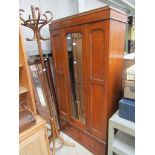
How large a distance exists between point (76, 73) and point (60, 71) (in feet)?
0.88

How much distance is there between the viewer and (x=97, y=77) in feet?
4.96

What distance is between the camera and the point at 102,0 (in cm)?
302

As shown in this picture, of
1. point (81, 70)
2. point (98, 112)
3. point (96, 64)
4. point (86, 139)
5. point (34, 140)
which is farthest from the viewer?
point (86, 139)

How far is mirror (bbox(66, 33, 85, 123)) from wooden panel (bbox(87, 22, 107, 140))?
0.69 ft

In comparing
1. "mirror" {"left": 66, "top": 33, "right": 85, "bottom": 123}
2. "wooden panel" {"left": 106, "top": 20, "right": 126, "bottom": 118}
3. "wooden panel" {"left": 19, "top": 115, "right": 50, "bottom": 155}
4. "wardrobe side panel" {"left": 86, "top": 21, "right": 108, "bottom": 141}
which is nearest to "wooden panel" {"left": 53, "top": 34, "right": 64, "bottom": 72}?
"mirror" {"left": 66, "top": 33, "right": 85, "bottom": 123}

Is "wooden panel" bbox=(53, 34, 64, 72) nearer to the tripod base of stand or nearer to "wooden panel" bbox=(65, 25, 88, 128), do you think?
"wooden panel" bbox=(65, 25, 88, 128)

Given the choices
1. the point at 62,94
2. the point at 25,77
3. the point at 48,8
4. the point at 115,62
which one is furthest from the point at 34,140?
the point at 48,8

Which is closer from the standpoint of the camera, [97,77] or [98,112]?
[97,77]

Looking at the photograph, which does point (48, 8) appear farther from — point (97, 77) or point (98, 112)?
point (98, 112)

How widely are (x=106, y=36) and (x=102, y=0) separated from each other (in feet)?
6.98

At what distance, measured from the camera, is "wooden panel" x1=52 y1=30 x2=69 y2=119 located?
185cm

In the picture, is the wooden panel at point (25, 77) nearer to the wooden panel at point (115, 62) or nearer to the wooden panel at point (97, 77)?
the wooden panel at point (97, 77)
